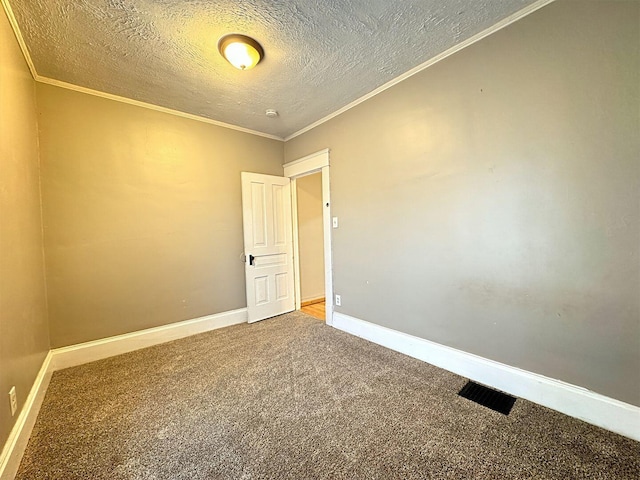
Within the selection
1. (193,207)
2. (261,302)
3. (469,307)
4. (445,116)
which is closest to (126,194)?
(193,207)

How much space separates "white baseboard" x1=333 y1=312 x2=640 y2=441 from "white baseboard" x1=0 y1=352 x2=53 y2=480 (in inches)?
104

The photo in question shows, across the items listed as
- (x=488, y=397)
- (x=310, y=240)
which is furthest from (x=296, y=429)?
(x=310, y=240)

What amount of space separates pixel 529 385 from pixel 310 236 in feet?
11.6

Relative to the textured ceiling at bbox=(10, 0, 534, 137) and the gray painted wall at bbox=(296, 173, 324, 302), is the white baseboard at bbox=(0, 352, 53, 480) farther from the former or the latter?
the gray painted wall at bbox=(296, 173, 324, 302)

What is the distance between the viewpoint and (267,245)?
3.66 metres

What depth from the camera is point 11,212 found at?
1.56m

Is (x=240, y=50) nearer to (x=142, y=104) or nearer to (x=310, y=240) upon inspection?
(x=142, y=104)

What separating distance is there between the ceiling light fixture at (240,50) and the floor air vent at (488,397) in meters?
2.98

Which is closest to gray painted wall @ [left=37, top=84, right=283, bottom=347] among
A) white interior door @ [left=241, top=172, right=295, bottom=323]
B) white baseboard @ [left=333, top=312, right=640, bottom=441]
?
white interior door @ [left=241, top=172, right=295, bottom=323]

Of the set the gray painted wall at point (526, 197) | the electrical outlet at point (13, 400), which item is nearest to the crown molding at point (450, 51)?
the gray painted wall at point (526, 197)

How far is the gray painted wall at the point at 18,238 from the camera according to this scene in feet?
4.57

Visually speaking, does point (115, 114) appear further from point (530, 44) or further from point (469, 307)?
point (469, 307)

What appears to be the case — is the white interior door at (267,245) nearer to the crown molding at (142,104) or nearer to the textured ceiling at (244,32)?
the crown molding at (142,104)

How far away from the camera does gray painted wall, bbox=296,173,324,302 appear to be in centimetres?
455
